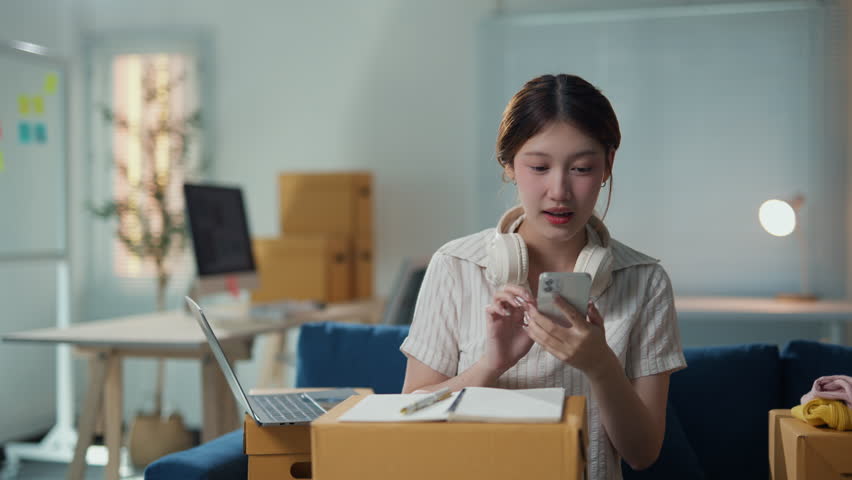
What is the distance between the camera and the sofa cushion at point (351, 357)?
7.40 feet

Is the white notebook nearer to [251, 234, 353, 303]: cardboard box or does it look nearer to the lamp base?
[251, 234, 353, 303]: cardboard box

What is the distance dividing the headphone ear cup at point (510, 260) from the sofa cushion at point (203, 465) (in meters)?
0.68

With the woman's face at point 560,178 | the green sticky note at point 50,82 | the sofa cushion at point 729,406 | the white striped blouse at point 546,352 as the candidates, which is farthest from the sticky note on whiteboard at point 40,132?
the woman's face at point 560,178

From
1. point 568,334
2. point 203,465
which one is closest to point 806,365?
point 568,334

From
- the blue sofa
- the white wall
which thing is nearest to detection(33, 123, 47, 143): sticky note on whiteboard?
the white wall

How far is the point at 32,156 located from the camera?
4.18 m

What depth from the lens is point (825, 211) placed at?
4.42 m

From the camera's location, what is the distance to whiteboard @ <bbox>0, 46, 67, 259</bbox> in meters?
4.08

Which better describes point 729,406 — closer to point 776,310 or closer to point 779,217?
point 776,310

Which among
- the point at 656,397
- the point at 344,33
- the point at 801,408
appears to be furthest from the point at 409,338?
the point at 344,33

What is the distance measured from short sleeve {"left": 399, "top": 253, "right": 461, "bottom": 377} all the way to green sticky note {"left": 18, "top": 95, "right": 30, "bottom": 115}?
3.12 metres

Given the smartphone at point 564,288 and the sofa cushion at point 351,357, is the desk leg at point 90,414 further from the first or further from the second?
the smartphone at point 564,288

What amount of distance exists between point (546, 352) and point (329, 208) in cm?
297

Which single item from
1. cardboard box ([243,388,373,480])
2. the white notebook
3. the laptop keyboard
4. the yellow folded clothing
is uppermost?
the white notebook
